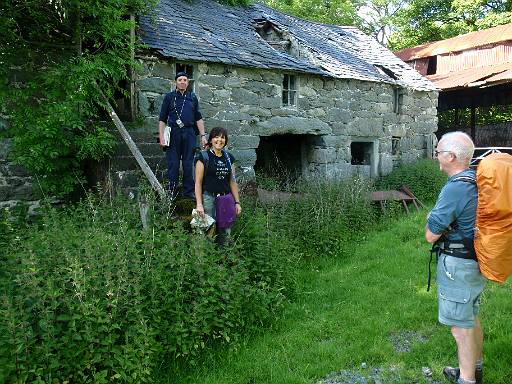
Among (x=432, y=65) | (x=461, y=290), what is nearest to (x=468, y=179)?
(x=461, y=290)

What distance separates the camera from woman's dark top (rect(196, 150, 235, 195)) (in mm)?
5250

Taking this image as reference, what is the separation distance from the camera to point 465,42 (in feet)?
65.7

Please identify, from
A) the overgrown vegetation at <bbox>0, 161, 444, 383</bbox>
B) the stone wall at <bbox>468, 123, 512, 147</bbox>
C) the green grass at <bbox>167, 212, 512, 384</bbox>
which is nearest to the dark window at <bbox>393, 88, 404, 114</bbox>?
the stone wall at <bbox>468, 123, 512, 147</bbox>

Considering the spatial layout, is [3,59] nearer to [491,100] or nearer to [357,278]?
[357,278]

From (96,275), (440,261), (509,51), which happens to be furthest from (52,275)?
(509,51)

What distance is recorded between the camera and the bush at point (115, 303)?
3285 mm

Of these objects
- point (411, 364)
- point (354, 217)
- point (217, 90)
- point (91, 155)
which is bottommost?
point (411, 364)

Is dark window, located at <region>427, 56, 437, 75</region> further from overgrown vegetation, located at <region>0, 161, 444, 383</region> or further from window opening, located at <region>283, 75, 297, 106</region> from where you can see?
overgrown vegetation, located at <region>0, 161, 444, 383</region>

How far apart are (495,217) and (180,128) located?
4.87 m

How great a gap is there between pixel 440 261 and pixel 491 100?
54.0ft

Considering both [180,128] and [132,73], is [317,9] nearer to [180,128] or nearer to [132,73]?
[132,73]

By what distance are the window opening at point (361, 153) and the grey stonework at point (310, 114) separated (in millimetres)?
164

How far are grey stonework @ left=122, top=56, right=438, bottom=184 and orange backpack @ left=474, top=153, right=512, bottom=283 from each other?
582 cm

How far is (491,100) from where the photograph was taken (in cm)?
1750
